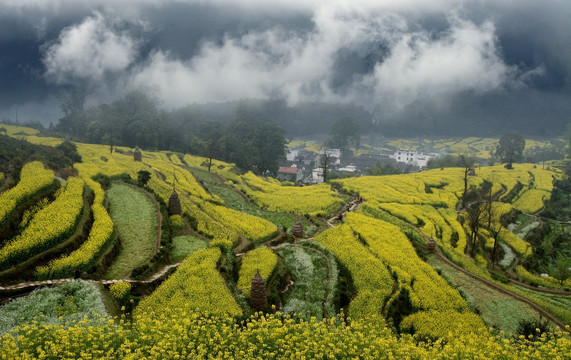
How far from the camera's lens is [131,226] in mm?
18844

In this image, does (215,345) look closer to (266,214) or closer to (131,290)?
(131,290)

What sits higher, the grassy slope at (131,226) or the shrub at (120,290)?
the grassy slope at (131,226)

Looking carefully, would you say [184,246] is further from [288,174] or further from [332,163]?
[332,163]

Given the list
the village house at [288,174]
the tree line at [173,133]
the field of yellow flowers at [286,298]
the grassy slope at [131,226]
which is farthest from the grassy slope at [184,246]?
the village house at [288,174]

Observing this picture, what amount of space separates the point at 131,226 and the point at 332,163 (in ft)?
250

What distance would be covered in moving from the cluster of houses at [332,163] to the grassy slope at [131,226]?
53.7 meters

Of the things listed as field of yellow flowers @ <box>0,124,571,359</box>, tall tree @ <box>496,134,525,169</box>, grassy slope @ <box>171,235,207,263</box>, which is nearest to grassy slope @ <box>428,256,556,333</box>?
field of yellow flowers @ <box>0,124,571,359</box>

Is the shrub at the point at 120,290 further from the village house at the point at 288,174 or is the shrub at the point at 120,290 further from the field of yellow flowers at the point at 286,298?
the village house at the point at 288,174

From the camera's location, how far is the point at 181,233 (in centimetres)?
2058

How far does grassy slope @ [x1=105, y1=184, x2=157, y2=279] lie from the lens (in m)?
15.2

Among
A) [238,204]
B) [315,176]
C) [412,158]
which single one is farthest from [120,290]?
[412,158]

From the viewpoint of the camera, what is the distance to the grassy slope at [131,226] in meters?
15.2

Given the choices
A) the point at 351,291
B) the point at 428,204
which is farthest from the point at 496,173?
the point at 351,291

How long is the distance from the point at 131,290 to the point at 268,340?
21.1 ft
